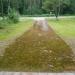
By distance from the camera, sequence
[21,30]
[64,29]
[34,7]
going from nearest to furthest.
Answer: [21,30] → [64,29] → [34,7]

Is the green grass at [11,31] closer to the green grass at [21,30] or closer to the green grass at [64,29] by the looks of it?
the green grass at [21,30]

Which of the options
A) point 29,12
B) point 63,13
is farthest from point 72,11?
point 29,12

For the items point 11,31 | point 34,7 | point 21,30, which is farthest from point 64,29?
point 34,7

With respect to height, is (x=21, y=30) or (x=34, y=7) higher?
(x=21, y=30)

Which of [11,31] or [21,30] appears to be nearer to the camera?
[11,31]

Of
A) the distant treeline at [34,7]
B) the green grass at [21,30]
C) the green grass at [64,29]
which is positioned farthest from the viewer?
the distant treeline at [34,7]

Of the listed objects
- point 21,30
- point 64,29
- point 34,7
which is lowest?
point 34,7

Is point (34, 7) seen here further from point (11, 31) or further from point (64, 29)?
point (11, 31)

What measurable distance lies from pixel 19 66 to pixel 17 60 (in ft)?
4.52

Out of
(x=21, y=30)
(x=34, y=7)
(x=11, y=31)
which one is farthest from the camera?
(x=34, y=7)

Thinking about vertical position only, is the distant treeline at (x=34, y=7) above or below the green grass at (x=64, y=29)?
below

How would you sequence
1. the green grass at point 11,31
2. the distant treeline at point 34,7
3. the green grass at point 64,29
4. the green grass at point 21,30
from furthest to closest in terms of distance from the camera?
the distant treeline at point 34,7
the green grass at point 64,29
the green grass at point 21,30
the green grass at point 11,31

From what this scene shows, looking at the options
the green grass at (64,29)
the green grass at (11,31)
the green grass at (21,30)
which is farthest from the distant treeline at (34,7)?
the green grass at (11,31)

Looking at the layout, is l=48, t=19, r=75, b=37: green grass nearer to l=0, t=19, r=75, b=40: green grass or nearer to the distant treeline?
l=0, t=19, r=75, b=40: green grass
